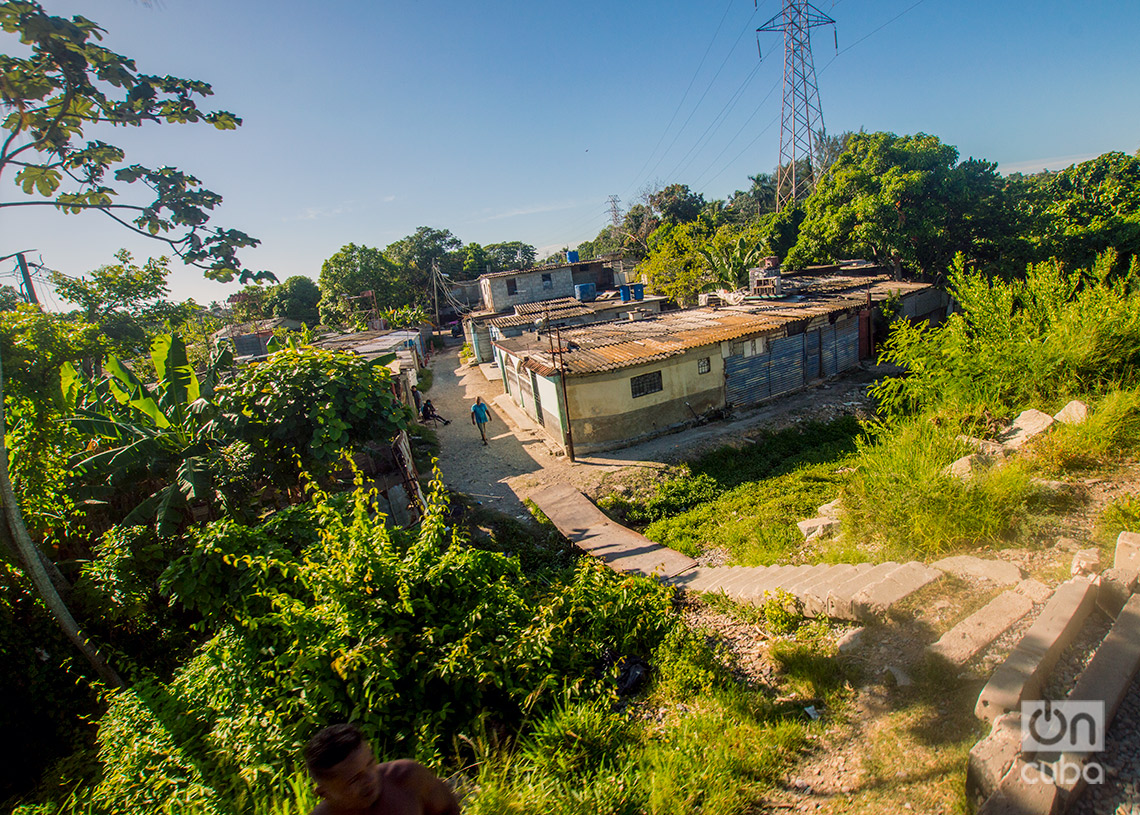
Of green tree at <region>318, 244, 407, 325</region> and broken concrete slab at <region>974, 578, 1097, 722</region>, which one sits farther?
green tree at <region>318, 244, 407, 325</region>

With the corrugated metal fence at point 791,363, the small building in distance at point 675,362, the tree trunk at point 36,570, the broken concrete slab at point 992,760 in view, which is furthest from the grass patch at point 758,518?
the tree trunk at point 36,570

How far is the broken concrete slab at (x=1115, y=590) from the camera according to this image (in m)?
3.65

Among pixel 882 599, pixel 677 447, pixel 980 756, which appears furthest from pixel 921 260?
pixel 980 756

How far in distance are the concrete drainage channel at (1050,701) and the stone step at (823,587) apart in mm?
1092

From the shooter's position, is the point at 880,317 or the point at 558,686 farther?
the point at 880,317

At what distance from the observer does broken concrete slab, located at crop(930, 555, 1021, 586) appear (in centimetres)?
450

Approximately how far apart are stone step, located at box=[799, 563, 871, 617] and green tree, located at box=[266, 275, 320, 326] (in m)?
45.0

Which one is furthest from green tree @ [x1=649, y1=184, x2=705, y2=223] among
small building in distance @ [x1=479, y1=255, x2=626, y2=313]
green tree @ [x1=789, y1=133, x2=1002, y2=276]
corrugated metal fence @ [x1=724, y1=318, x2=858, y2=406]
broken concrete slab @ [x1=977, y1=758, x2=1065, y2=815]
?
broken concrete slab @ [x1=977, y1=758, x2=1065, y2=815]

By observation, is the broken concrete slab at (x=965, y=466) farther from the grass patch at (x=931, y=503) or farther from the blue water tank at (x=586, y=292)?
the blue water tank at (x=586, y=292)

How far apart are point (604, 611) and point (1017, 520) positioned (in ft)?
14.5

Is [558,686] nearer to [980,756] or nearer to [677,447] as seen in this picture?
[980,756]

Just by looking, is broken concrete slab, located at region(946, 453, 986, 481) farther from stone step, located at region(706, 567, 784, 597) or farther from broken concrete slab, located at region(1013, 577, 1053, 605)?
stone step, located at region(706, 567, 784, 597)

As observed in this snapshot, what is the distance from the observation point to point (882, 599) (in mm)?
4402

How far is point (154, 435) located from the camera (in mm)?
7324
